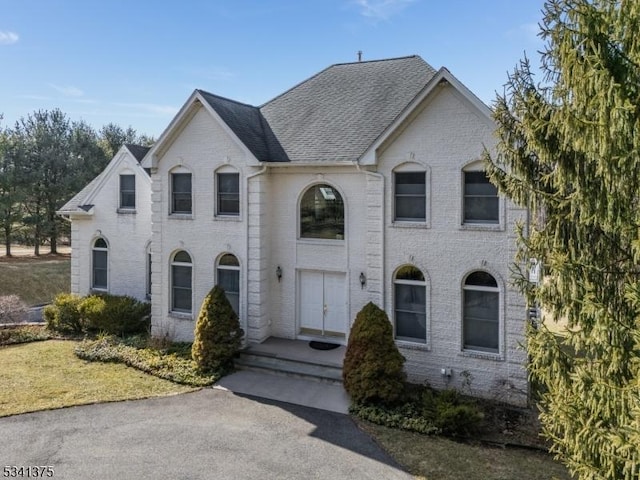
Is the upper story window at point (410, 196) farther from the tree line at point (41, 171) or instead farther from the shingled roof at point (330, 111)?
the tree line at point (41, 171)

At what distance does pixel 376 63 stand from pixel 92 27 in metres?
11.0

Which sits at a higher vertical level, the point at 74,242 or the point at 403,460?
the point at 74,242

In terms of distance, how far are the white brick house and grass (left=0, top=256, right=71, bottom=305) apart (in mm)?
11995

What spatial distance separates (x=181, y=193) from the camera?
16.3 meters

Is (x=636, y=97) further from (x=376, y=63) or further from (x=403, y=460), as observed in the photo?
(x=376, y=63)

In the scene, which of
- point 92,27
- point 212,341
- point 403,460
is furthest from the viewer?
point 92,27

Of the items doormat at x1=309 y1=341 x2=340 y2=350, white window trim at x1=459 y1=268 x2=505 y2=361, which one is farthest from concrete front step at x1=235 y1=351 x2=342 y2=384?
white window trim at x1=459 y1=268 x2=505 y2=361

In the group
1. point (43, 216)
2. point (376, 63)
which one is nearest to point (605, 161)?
point (376, 63)

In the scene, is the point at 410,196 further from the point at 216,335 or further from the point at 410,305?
the point at 216,335

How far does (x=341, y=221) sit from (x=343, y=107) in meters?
4.76

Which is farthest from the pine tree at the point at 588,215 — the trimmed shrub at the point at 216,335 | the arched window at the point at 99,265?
the arched window at the point at 99,265

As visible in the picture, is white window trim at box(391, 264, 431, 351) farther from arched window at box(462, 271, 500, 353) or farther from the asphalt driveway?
the asphalt driveway

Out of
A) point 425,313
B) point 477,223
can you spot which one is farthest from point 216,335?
point 477,223

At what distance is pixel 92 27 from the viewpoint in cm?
1672
